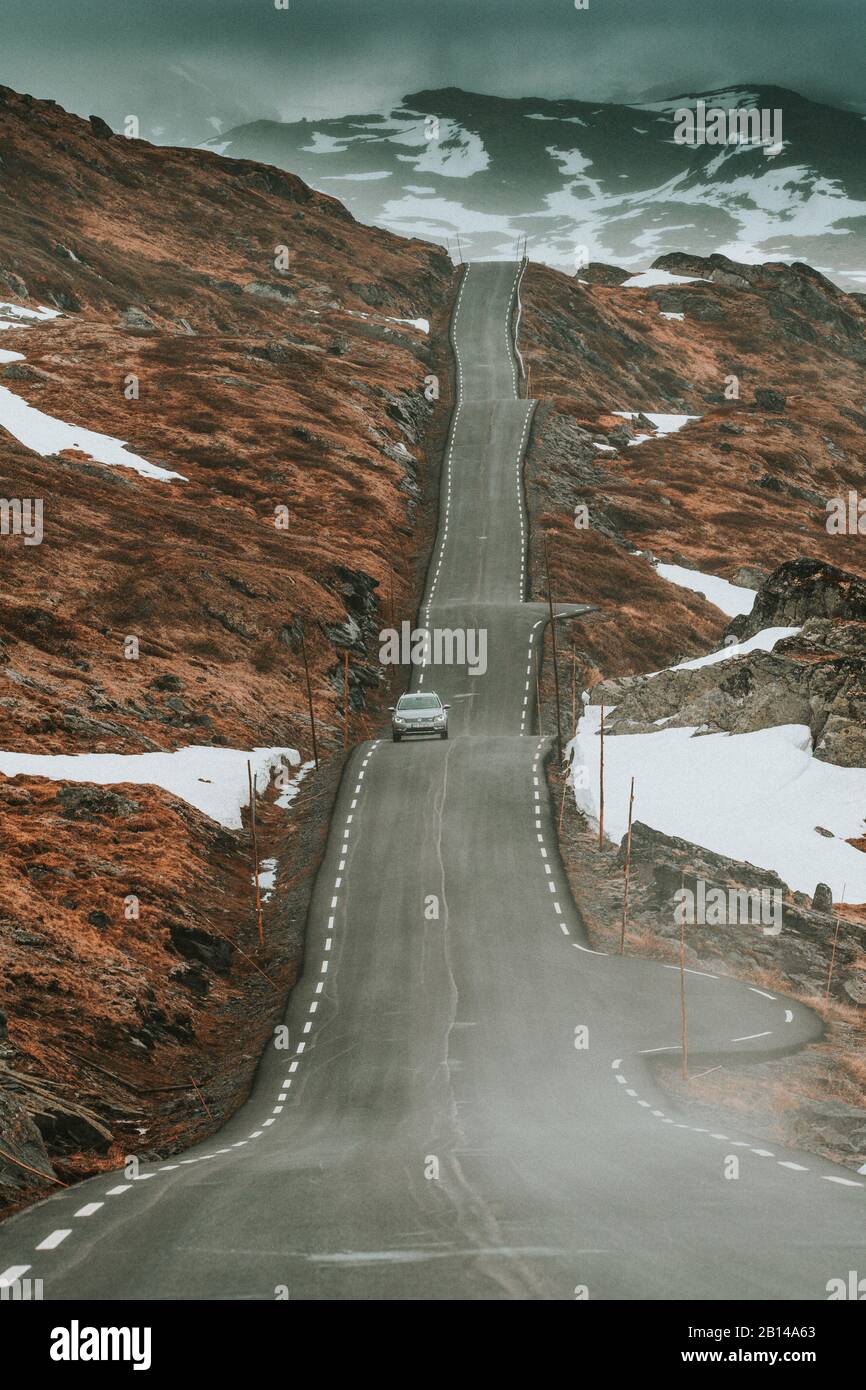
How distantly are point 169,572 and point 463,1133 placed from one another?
41217 millimetres

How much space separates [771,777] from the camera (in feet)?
129

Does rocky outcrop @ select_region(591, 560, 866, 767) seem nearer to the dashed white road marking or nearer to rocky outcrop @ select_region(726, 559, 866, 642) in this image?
rocky outcrop @ select_region(726, 559, 866, 642)

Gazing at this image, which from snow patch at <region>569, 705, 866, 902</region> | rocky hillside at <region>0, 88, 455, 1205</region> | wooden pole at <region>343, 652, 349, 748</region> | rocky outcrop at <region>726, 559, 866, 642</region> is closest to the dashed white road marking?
rocky hillside at <region>0, 88, 455, 1205</region>

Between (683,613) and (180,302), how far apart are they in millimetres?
62681

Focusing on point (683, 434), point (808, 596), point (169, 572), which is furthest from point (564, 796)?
point (683, 434)

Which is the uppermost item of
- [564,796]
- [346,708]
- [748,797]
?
[346,708]

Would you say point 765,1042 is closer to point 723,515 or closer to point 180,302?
point 723,515

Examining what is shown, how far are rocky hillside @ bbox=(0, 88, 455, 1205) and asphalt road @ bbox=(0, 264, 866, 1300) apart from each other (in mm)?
1992

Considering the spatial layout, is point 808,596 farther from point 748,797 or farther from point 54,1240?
point 54,1240

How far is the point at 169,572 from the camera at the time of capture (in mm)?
55438

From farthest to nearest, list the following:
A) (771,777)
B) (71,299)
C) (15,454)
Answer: (71,299)
(15,454)
(771,777)

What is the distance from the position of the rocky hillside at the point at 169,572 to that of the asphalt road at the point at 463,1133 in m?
1.99

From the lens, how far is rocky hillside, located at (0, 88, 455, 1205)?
81.5 feet
